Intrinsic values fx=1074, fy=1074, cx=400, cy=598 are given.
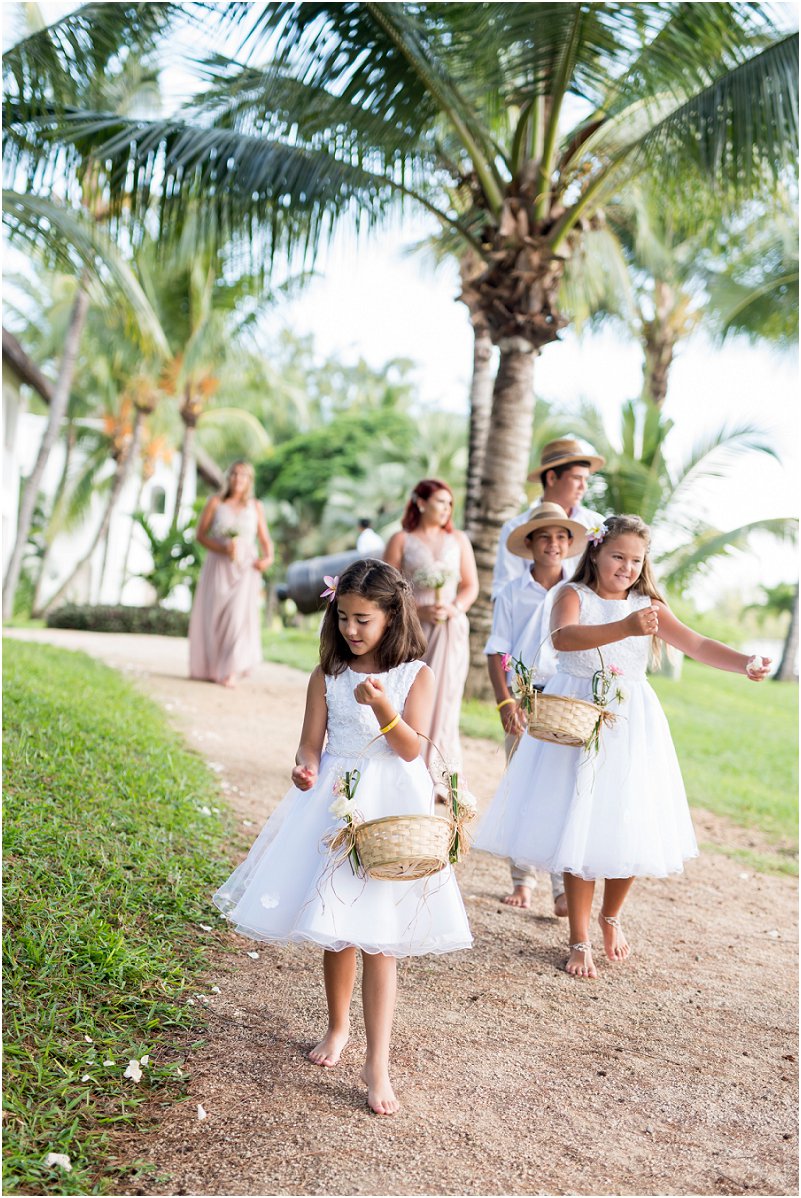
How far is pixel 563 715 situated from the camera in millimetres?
4172

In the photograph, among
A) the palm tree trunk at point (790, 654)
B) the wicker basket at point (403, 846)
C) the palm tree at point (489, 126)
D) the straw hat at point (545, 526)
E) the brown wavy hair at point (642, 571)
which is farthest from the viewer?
the palm tree trunk at point (790, 654)

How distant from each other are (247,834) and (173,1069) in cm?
260

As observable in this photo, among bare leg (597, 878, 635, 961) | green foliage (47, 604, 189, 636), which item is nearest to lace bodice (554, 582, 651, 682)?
bare leg (597, 878, 635, 961)

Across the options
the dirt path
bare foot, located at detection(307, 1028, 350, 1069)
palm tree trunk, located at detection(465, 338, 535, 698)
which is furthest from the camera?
palm tree trunk, located at detection(465, 338, 535, 698)

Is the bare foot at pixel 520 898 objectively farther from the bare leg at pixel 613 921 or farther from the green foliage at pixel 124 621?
the green foliage at pixel 124 621

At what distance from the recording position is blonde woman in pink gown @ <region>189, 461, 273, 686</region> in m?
10.6

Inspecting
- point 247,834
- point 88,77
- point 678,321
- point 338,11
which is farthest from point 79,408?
point 247,834

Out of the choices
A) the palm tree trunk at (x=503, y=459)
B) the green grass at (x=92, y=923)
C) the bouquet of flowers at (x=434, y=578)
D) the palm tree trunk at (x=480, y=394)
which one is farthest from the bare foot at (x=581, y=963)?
the palm tree trunk at (x=480, y=394)

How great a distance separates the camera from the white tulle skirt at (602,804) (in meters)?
4.24

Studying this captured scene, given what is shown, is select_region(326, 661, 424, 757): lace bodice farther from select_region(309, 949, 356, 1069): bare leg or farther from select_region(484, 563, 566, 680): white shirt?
select_region(484, 563, 566, 680): white shirt

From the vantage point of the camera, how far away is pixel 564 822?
171 inches

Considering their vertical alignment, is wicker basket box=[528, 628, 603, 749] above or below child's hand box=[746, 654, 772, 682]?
below

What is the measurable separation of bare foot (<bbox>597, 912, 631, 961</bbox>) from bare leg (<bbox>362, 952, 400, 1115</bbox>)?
5.37 feet

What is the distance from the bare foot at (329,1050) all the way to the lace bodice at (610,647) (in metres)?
1.85
